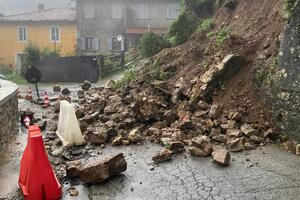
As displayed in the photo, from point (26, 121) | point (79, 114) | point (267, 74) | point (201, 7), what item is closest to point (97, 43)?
point (201, 7)

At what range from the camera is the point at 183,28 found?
53.9 feet

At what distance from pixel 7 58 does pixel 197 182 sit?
35955 mm

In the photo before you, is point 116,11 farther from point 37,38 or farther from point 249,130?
point 249,130

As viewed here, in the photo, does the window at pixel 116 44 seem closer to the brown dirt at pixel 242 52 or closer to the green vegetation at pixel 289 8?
the brown dirt at pixel 242 52

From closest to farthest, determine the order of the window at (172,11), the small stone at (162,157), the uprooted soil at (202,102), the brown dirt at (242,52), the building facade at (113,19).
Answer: the small stone at (162,157) < the uprooted soil at (202,102) < the brown dirt at (242,52) < the window at (172,11) < the building facade at (113,19)

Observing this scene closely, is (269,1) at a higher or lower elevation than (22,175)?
higher

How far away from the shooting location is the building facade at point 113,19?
37.6 metres

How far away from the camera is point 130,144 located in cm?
827

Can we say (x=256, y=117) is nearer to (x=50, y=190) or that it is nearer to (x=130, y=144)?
(x=130, y=144)

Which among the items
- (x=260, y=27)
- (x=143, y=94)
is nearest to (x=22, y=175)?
(x=143, y=94)

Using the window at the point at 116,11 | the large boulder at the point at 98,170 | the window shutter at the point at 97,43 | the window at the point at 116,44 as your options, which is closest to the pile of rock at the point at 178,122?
the large boulder at the point at 98,170

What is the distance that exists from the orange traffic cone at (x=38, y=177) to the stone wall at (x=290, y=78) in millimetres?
4467

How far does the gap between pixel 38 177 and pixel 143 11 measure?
3374cm

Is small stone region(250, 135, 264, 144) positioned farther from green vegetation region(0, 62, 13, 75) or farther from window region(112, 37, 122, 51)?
green vegetation region(0, 62, 13, 75)
